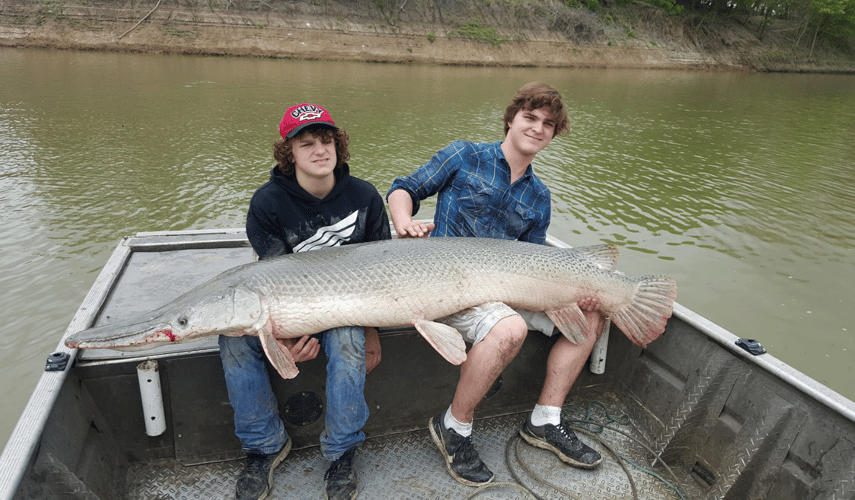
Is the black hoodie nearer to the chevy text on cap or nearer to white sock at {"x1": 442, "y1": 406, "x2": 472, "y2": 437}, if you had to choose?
the chevy text on cap

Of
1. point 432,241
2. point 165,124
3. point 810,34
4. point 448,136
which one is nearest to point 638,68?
point 810,34

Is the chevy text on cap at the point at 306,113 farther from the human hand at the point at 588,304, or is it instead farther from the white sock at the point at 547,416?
the white sock at the point at 547,416

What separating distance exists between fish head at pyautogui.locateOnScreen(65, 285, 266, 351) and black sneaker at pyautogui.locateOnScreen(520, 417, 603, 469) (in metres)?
1.76

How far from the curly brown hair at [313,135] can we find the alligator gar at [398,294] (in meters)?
0.52

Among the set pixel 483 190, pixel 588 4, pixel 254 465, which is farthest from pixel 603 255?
pixel 588 4

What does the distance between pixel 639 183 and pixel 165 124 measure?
1139 cm

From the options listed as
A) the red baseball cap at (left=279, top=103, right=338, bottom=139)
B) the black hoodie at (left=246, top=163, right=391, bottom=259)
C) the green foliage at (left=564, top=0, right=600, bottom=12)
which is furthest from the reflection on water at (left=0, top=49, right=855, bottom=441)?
the green foliage at (left=564, top=0, right=600, bottom=12)

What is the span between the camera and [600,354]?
3305 millimetres

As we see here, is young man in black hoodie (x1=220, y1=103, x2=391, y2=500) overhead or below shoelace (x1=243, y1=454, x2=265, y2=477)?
overhead

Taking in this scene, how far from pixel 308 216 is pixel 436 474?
1.67 metres

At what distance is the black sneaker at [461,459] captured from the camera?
2740mm

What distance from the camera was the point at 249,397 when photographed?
2.44m

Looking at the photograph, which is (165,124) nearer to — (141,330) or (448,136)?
(448,136)

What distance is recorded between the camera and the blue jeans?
241 centimetres
